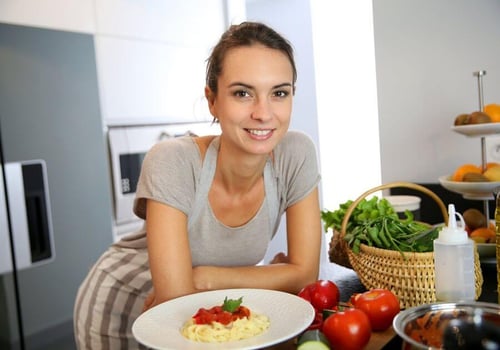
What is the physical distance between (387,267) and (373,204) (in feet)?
0.85

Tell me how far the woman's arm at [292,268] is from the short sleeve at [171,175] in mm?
176

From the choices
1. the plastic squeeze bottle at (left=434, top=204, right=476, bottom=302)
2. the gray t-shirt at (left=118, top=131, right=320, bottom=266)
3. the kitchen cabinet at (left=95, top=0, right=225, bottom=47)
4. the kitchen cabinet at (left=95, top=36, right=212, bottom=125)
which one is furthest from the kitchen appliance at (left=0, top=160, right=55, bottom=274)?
the plastic squeeze bottle at (left=434, top=204, right=476, bottom=302)

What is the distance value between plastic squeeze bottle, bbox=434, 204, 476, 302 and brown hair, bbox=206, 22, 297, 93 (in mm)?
611

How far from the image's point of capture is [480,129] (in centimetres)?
141

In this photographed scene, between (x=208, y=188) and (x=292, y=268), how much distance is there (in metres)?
0.29

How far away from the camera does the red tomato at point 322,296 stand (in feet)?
3.03

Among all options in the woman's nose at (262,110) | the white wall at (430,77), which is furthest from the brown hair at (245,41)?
the white wall at (430,77)

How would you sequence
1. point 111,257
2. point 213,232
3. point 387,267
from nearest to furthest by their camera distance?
point 387,267
point 213,232
point 111,257

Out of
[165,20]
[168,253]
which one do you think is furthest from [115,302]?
[165,20]

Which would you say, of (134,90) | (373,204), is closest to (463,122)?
(373,204)

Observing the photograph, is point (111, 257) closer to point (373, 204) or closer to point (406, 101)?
point (373, 204)

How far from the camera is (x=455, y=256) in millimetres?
799

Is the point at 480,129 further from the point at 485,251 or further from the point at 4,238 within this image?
the point at 4,238

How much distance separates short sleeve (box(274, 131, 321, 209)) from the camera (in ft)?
4.42
